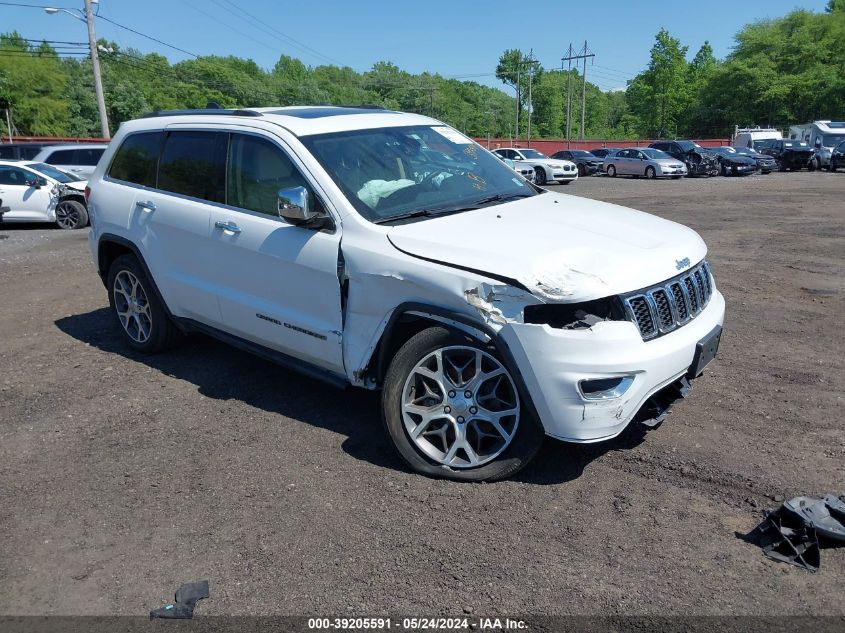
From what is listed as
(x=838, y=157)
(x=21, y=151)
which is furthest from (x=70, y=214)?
(x=838, y=157)

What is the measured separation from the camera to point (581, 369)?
3346 millimetres

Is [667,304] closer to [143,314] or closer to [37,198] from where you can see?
[143,314]

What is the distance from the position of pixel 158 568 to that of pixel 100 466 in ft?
4.03

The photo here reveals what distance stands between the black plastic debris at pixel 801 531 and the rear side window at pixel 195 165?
12.3ft

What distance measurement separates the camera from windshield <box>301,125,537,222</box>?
4.26 m

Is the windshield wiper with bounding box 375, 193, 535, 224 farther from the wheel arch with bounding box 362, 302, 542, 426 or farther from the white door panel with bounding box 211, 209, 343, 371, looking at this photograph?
the wheel arch with bounding box 362, 302, 542, 426

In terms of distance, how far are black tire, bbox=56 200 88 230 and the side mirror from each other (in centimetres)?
1337

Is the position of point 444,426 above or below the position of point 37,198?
below

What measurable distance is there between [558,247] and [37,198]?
1499 cm

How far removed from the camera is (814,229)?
42.0 feet

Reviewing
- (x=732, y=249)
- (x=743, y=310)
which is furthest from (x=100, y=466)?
(x=732, y=249)

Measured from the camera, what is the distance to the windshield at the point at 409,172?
4262 millimetres

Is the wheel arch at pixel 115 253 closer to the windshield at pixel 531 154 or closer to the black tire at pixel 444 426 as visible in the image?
the black tire at pixel 444 426

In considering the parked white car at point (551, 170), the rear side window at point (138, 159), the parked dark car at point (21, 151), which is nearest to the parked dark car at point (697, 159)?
the parked white car at point (551, 170)
